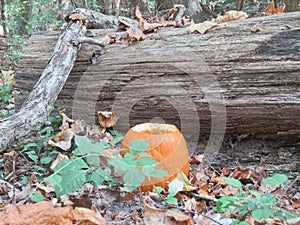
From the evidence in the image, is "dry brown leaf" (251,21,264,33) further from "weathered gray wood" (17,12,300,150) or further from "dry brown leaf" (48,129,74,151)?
"dry brown leaf" (48,129,74,151)

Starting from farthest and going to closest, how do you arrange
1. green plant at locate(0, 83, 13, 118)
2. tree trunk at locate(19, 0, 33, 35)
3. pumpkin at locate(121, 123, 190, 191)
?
1. tree trunk at locate(19, 0, 33, 35)
2. green plant at locate(0, 83, 13, 118)
3. pumpkin at locate(121, 123, 190, 191)

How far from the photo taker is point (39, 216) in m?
1.20

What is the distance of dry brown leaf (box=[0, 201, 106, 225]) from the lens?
118 cm

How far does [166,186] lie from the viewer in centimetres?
232

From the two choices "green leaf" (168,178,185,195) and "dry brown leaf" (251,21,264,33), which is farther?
"dry brown leaf" (251,21,264,33)

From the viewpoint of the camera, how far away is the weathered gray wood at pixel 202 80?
2.71 meters

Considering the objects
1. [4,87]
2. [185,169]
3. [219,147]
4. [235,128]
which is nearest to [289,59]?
[235,128]

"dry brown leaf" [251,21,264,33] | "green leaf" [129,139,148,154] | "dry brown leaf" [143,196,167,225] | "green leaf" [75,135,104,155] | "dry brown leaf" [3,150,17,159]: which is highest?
"dry brown leaf" [251,21,264,33]

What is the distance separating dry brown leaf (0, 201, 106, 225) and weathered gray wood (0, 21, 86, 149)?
1.37m

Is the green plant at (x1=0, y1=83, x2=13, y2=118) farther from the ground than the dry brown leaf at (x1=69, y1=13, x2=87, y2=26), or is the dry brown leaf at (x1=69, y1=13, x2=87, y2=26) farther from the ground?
the dry brown leaf at (x1=69, y1=13, x2=87, y2=26)

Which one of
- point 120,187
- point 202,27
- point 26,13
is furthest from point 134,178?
point 26,13

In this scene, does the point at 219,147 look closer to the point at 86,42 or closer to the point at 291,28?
the point at 291,28

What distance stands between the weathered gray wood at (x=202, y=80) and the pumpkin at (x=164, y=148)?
583 mm

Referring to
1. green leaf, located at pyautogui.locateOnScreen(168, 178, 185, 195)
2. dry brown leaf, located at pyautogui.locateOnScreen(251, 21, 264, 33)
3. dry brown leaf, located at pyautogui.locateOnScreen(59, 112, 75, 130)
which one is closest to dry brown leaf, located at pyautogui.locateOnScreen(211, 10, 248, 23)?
dry brown leaf, located at pyautogui.locateOnScreen(251, 21, 264, 33)
